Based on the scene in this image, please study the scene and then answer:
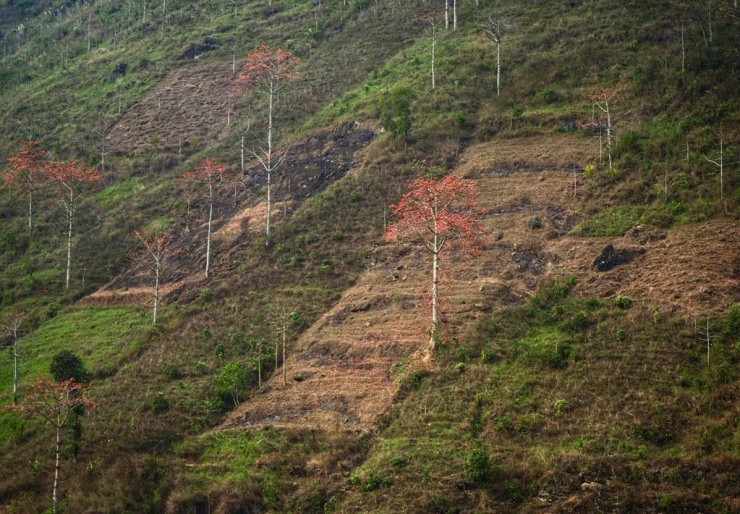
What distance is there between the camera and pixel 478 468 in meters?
23.5

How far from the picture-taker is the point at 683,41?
50906 mm

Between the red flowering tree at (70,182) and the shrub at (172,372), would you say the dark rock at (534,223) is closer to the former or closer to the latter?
the shrub at (172,372)

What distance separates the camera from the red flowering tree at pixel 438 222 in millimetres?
32763

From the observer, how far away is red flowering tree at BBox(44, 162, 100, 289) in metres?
53.1

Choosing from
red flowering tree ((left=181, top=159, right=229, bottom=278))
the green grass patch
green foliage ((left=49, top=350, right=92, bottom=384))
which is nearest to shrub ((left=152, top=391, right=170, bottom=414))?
green foliage ((left=49, top=350, right=92, bottom=384))

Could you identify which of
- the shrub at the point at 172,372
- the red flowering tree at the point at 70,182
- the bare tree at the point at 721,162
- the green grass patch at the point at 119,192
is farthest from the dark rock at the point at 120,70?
the bare tree at the point at 721,162

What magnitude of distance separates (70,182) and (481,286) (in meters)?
44.0

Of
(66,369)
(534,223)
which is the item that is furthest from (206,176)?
(534,223)

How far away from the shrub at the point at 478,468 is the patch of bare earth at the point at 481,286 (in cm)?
571

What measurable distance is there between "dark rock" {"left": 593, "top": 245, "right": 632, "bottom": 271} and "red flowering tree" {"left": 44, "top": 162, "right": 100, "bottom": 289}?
38951 mm

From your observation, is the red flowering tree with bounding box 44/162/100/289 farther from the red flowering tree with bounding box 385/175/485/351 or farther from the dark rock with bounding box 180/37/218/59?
the red flowering tree with bounding box 385/175/485/351

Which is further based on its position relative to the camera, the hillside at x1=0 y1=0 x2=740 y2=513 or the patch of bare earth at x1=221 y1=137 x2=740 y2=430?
the patch of bare earth at x1=221 y1=137 x2=740 y2=430

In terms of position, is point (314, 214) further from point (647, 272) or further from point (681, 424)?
point (681, 424)

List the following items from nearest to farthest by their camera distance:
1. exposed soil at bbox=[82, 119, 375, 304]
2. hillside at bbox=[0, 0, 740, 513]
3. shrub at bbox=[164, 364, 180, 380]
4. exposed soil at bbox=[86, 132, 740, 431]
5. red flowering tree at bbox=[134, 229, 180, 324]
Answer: hillside at bbox=[0, 0, 740, 513] → exposed soil at bbox=[86, 132, 740, 431] → shrub at bbox=[164, 364, 180, 380] → exposed soil at bbox=[82, 119, 375, 304] → red flowering tree at bbox=[134, 229, 180, 324]
